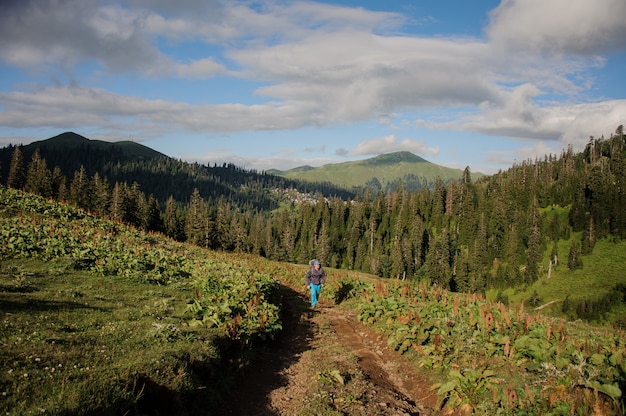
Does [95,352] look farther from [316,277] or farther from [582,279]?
[582,279]

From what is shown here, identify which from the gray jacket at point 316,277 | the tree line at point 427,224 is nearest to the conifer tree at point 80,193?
the tree line at point 427,224

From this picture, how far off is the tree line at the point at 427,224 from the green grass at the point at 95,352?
7124cm

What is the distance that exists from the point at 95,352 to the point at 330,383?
559cm

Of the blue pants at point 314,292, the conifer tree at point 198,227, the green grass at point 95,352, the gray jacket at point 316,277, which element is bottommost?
the conifer tree at point 198,227

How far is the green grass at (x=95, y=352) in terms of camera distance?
574cm

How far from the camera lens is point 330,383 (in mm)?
9375

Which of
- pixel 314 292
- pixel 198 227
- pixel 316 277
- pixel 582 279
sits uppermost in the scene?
pixel 316 277

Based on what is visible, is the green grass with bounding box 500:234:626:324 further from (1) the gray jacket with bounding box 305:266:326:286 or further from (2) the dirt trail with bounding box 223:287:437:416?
(2) the dirt trail with bounding box 223:287:437:416

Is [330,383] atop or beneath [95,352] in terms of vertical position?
beneath

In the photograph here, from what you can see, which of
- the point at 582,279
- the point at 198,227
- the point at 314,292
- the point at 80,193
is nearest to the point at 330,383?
the point at 314,292

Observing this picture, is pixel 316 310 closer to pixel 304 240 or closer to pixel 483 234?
pixel 483 234

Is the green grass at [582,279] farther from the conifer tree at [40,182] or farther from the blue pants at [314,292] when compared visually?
the conifer tree at [40,182]

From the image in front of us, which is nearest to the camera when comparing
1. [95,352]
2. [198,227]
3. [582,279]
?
[95,352]

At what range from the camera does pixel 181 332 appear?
994cm
